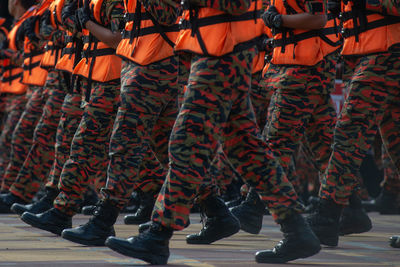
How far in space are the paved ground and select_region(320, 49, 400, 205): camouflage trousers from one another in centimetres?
39

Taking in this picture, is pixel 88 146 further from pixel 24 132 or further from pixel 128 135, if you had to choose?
pixel 24 132

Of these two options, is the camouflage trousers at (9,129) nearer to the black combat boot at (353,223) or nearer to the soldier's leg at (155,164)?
the soldier's leg at (155,164)

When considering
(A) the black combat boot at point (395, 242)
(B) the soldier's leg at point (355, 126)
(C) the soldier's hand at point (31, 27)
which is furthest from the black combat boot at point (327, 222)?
(C) the soldier's hand at point (31, 27)

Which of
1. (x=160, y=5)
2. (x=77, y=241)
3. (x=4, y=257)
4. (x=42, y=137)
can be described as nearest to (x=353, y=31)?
(x=160, y=5)

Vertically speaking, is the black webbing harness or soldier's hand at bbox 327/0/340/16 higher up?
soldier's hand at bbox 327/0/340/16

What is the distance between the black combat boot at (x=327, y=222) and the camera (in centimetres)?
461

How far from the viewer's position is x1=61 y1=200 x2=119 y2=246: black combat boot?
4.30 metres

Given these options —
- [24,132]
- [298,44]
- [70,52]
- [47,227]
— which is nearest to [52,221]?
[47,227]

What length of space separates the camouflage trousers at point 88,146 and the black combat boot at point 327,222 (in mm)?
1344

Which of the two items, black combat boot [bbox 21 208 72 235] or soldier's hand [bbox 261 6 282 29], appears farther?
soldier's hand [bbox 261 6 282 29]

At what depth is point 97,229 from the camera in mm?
4344

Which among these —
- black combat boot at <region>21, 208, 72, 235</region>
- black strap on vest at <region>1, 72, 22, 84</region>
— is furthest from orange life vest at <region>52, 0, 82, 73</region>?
black strap on vest at <region>1, 72, 22, 84</region>

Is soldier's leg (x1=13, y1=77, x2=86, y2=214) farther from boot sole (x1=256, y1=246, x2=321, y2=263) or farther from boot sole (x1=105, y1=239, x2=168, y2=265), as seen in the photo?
boot sole (x1=256, y1=246, x2=321, y2=263)

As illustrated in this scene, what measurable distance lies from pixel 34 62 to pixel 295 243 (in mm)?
4394
